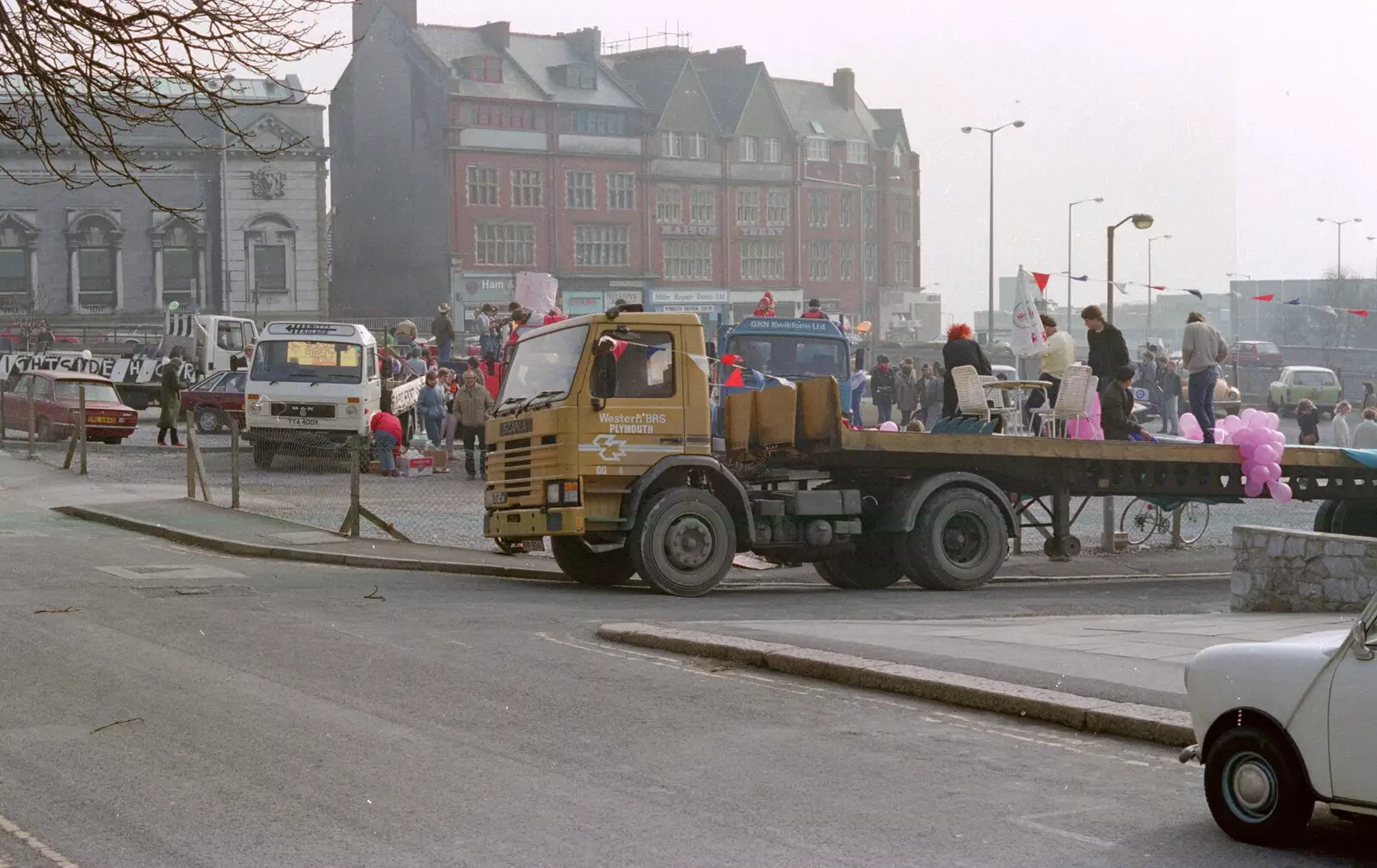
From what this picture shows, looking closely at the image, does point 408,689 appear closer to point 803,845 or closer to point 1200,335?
point 803,845

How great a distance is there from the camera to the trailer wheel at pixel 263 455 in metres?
30.2

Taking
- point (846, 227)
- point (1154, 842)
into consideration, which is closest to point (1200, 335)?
point (1154, 842)

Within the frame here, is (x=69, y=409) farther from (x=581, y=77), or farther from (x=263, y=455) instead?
(x=581, y=77)

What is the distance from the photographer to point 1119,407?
798 inches

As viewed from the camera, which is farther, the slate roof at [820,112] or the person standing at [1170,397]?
the slate roof at [820,112]

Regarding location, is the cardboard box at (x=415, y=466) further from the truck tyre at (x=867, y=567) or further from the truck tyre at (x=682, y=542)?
the truck tyre at (x=682, y=542)

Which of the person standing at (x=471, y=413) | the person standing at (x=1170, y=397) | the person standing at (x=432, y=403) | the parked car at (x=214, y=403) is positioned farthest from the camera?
the person standing at (x=1170, y=397)

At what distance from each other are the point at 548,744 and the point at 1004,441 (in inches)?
404

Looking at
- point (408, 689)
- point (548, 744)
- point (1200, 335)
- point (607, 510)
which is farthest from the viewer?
point (1200, 335)

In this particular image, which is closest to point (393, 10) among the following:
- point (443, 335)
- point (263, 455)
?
point (443, 335)

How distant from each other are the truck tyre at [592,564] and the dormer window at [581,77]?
7382cm

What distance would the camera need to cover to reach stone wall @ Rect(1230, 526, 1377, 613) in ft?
48.4

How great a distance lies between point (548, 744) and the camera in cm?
891

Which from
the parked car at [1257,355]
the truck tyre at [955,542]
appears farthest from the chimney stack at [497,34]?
the truck tyre at [955,542]
